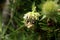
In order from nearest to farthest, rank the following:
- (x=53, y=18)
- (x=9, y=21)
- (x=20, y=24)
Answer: (x=53, y=18)
(x=20, y=24)
(x=9, y=21)

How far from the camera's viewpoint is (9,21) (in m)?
0.98

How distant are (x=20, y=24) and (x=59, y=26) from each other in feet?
0.59

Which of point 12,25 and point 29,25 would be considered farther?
point 12,25

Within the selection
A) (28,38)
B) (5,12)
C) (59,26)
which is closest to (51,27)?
(59,26)

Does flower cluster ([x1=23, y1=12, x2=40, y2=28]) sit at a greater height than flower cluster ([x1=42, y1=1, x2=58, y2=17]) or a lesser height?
lesser

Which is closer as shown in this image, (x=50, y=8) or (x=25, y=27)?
(x=50, y=8)

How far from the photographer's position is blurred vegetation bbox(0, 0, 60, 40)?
0.80m

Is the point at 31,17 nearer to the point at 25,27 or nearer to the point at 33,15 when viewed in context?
the point at 33,15

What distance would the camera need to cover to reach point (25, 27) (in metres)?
0.86

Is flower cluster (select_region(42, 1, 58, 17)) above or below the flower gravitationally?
above

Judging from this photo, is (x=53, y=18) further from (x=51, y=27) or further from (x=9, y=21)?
(x=9, y=21)

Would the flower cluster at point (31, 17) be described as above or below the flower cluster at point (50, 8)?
below

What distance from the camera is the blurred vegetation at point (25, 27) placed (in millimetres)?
→ 799

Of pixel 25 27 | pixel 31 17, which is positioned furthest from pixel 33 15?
pixel 25 27
